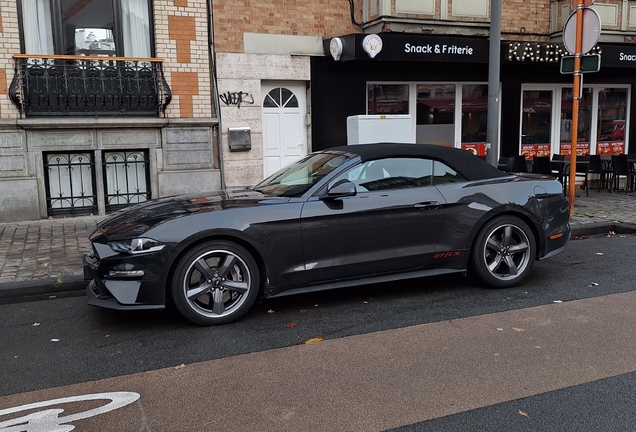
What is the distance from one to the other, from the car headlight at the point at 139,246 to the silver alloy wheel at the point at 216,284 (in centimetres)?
32

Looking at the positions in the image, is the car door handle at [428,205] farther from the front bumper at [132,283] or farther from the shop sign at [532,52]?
the shop sign at [532,52]

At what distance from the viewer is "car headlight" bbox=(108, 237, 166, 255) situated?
467 cm

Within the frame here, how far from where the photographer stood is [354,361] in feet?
13.5

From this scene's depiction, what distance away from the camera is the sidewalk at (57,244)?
621 centimetres

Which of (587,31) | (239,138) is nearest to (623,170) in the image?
(587,31)

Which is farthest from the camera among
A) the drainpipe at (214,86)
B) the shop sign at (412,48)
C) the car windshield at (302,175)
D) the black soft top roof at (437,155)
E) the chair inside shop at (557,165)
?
the chair inside shop at (557,165)

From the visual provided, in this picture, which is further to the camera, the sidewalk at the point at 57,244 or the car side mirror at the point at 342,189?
the sidewalk at the point at 57,244

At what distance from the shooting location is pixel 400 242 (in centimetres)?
549

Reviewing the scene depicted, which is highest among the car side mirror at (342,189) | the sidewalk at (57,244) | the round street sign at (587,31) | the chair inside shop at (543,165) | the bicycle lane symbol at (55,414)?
the round street sign at (587,31)

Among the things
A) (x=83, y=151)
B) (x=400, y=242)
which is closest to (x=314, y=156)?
(x=400, y=242)

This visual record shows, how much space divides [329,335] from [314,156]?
228 cm

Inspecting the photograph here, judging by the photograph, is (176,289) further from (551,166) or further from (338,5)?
(551,166)

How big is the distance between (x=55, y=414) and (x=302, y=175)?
3.20m

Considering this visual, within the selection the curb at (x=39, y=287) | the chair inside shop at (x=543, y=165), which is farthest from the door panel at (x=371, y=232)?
the chair inside shop at (x=543, y=165)
